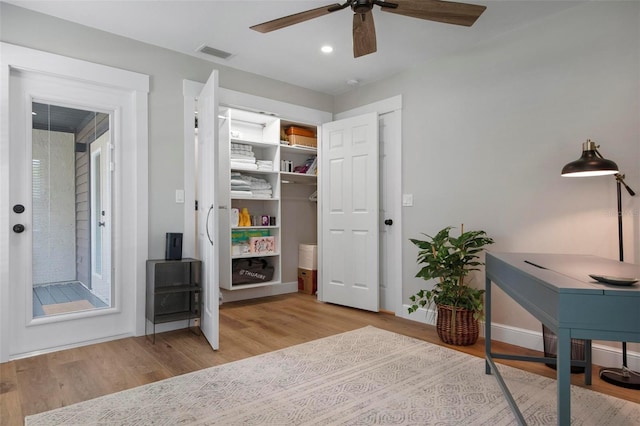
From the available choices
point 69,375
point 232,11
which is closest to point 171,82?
point 232,11

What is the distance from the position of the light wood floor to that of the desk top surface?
92 cm

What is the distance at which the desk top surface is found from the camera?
1.21 metres

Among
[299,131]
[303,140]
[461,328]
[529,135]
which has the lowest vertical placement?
[461,328]

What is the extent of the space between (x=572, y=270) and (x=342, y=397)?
4.40 feet

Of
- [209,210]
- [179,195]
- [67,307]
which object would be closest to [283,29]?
[209,210]

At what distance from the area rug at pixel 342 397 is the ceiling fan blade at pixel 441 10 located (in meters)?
2.19

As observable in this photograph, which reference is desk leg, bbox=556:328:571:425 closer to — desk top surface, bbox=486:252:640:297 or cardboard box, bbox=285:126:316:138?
desk top surface, bbox=486:252:640:297

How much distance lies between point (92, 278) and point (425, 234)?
298 centimetres

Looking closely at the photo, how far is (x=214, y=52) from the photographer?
3461 millimetres

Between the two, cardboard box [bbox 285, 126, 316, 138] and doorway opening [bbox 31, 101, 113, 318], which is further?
cardboard box [bbox 285, 126, 316, 138]

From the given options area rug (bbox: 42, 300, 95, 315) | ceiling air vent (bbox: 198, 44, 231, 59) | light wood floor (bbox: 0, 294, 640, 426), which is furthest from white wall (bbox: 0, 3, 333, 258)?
light wood floor (bbox: 0, 294, 640, 426)

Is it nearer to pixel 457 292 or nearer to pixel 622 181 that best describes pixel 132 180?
pixel 457 292

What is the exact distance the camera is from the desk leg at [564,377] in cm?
122

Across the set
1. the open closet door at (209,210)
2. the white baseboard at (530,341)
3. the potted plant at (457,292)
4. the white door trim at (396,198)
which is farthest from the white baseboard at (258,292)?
the potted plant at (457,292)
